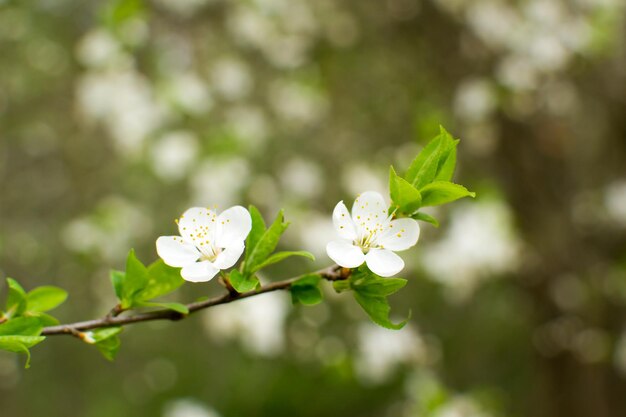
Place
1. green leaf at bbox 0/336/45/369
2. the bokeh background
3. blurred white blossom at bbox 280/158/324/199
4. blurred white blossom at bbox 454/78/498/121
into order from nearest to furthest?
green leaf at bbox 0/336/45/369 → the bokeh background → blurred white blossom at bbox 454/78/498/121 → blurred white blossom at bbox 280/158/324/199

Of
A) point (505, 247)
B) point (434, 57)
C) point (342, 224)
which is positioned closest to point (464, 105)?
point (434, 57)

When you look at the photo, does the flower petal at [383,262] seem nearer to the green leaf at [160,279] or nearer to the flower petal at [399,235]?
the flower petal at [399,235]

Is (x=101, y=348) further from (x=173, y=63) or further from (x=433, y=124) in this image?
(x=173, y=63)

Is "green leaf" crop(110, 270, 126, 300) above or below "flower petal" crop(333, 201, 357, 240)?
below

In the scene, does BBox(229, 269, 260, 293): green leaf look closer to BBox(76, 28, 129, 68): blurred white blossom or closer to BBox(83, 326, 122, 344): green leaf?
BBox(83, 326, 122, 344): green leaf

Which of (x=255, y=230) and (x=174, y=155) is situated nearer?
(x=255, y=230)

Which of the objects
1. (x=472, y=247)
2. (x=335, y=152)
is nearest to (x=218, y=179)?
(x=472, y=247)

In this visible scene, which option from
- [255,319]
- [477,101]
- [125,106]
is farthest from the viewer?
[477,101]

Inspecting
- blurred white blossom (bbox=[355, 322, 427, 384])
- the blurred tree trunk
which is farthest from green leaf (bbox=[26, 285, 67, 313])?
the blurred tree trunk

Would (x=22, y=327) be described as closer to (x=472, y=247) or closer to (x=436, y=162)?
(x=436, y=162)
